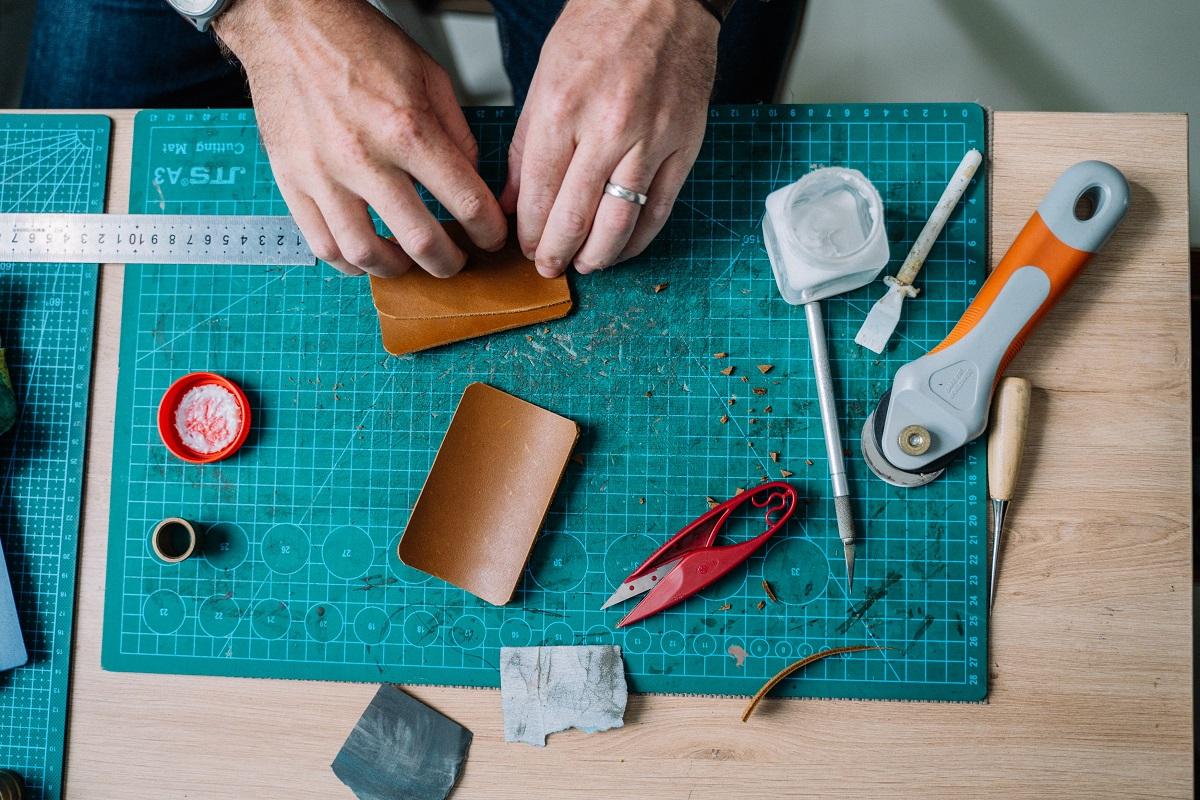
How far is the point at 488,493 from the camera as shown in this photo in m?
0.87

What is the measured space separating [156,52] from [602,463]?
2.79 ft

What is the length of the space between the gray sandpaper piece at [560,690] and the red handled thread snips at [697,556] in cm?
6

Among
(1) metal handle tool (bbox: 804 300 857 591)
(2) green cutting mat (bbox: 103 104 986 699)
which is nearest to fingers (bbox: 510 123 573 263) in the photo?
(2) green cutting mat (bbox: 103 104 986 699)

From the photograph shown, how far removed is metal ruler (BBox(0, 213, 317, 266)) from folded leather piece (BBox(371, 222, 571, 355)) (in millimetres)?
144

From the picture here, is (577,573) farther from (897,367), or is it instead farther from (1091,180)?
(1091,180)

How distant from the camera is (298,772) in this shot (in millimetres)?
849

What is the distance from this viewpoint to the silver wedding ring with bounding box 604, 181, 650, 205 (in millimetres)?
736

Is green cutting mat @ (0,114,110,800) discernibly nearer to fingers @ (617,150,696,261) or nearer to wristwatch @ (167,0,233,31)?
A: wristwatch @ (167,0,233,31)

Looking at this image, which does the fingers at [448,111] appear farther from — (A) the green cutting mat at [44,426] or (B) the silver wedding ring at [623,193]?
(A) the green cutting mat at [44,426]

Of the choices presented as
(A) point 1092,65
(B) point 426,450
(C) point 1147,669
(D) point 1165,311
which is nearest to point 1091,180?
(D) point 1165,311

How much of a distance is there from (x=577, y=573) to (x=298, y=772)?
0.40 meters

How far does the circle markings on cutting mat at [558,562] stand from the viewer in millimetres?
864

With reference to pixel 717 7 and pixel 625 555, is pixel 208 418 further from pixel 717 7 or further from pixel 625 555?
pixel 717 7

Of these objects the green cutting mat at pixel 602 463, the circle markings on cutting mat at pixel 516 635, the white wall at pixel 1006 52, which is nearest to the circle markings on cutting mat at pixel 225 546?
the green cutting mat at pixel 602 463
